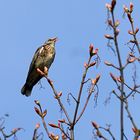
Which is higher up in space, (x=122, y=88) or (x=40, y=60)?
(x=40, y=60)

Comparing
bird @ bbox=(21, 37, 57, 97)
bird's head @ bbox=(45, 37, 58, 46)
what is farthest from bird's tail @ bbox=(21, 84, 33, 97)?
bird's head @ bbox=(45, 37, 58, 46)

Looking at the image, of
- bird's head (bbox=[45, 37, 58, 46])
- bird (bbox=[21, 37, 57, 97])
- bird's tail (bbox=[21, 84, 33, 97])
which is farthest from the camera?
bird's head (bbox=[45, 37, 58, 46])

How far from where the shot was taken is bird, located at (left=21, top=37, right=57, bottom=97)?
1597 centimetres

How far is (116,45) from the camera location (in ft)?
18.0

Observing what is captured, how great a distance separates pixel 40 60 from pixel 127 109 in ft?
35.8

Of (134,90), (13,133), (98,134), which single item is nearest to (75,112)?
(98,134)

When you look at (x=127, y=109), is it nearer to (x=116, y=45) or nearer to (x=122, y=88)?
(x=122, y=88)

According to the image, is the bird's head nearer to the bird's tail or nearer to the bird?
the bird

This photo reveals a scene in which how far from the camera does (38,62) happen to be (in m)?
16.1

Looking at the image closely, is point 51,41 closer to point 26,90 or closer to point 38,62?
point 38,62

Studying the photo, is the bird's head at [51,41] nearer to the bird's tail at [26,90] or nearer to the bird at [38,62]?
the bird at [38,62]

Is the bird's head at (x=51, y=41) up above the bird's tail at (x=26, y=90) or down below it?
above

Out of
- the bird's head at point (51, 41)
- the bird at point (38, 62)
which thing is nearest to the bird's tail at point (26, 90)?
the bird at point (38, 62)

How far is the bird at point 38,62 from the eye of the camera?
16.0m
